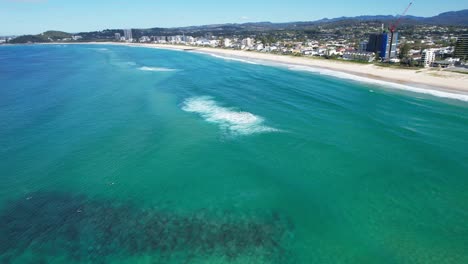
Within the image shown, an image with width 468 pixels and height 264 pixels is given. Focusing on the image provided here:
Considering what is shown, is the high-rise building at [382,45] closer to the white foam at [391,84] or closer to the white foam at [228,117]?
the white foam at [391,84]

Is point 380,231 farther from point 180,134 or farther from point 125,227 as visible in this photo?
point 180,134

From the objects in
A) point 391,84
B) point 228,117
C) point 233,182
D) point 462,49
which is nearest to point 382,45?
point 462,49

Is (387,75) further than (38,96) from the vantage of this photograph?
Yes

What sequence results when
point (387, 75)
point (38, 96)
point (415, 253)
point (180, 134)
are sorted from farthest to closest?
point (387, 75) → point (38, 96) → point (180, 134) → point (415, 253)

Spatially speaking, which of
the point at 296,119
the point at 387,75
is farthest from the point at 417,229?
the point at 387,75

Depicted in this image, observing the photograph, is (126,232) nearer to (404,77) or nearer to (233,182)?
(233,182)

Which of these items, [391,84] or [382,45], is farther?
[382,45]
